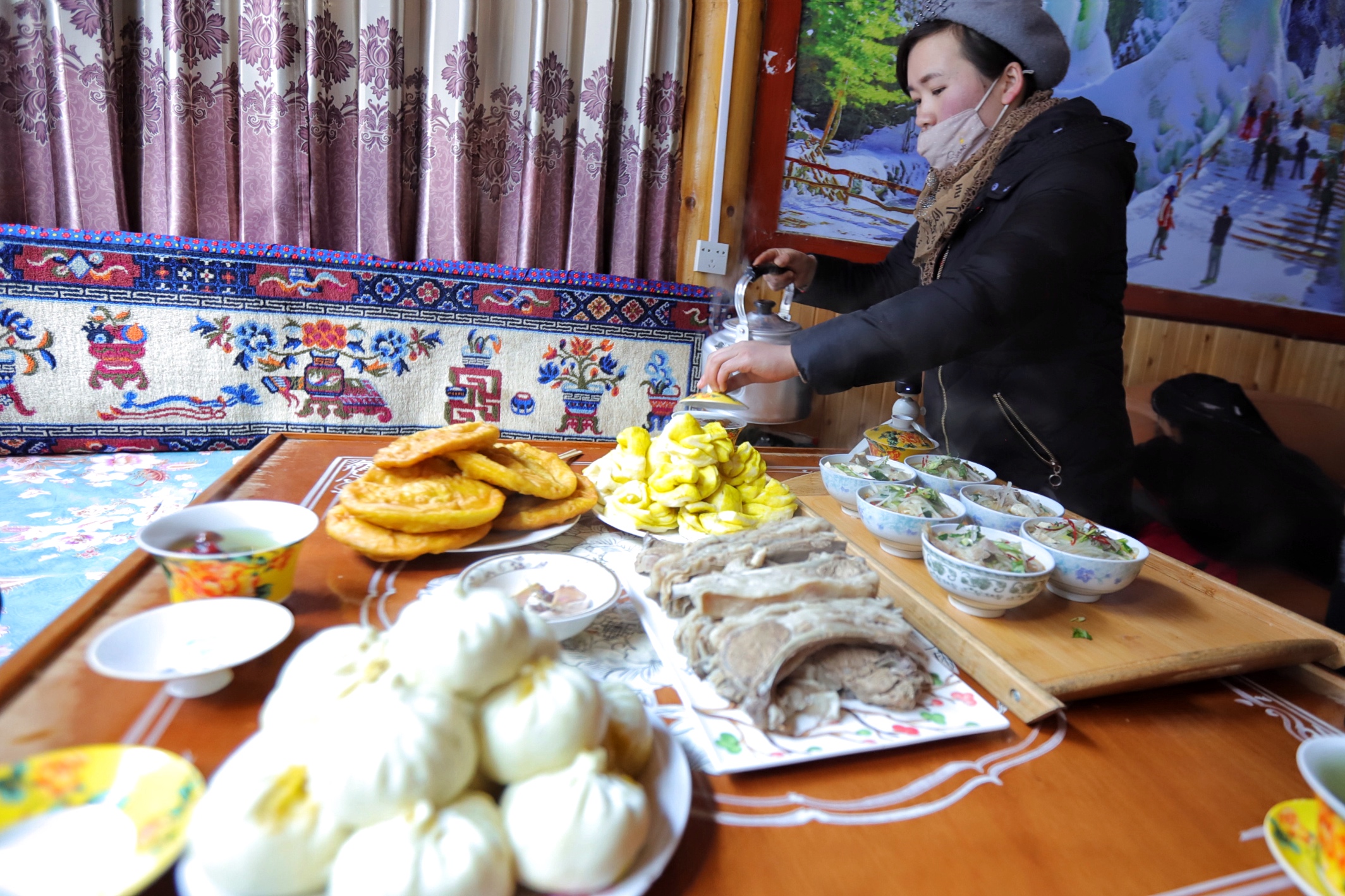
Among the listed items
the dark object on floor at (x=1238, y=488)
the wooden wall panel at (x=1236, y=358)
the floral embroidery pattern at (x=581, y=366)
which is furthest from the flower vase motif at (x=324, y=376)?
the dark object on floor at (x=1238, y=488)

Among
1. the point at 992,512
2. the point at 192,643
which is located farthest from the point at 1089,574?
the point at 192,643

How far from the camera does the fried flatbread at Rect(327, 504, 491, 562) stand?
0.95 m

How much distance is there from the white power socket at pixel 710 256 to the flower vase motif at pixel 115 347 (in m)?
2.04

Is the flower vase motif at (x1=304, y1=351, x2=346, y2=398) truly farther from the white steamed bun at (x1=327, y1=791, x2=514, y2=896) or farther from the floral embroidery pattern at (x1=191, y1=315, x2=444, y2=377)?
the white steamed bun at (x1=327, y1=791, x2=514, y2=896)

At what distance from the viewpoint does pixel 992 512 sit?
45.1 inches

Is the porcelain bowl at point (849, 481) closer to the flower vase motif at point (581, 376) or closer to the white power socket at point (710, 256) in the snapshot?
the flower vase motif at point (581, 376)

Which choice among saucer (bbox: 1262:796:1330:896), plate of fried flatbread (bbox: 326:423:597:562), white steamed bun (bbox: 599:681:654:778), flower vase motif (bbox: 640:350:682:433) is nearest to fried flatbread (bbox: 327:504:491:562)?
plate of fried flatbread (bbox: 326:423:597:562)

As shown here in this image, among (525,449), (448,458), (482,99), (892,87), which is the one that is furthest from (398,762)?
(892,87)

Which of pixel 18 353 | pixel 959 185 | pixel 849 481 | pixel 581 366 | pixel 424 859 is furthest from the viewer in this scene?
pixel 581 366

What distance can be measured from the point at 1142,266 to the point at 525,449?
141 inches

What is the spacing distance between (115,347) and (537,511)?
6.73 feet

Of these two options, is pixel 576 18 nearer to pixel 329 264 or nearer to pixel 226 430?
pixel 329 264

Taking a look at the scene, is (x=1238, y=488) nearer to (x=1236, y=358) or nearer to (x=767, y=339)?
(x=1236, y=358)

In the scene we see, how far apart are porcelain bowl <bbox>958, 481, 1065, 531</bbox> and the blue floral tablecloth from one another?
5.16 ft
